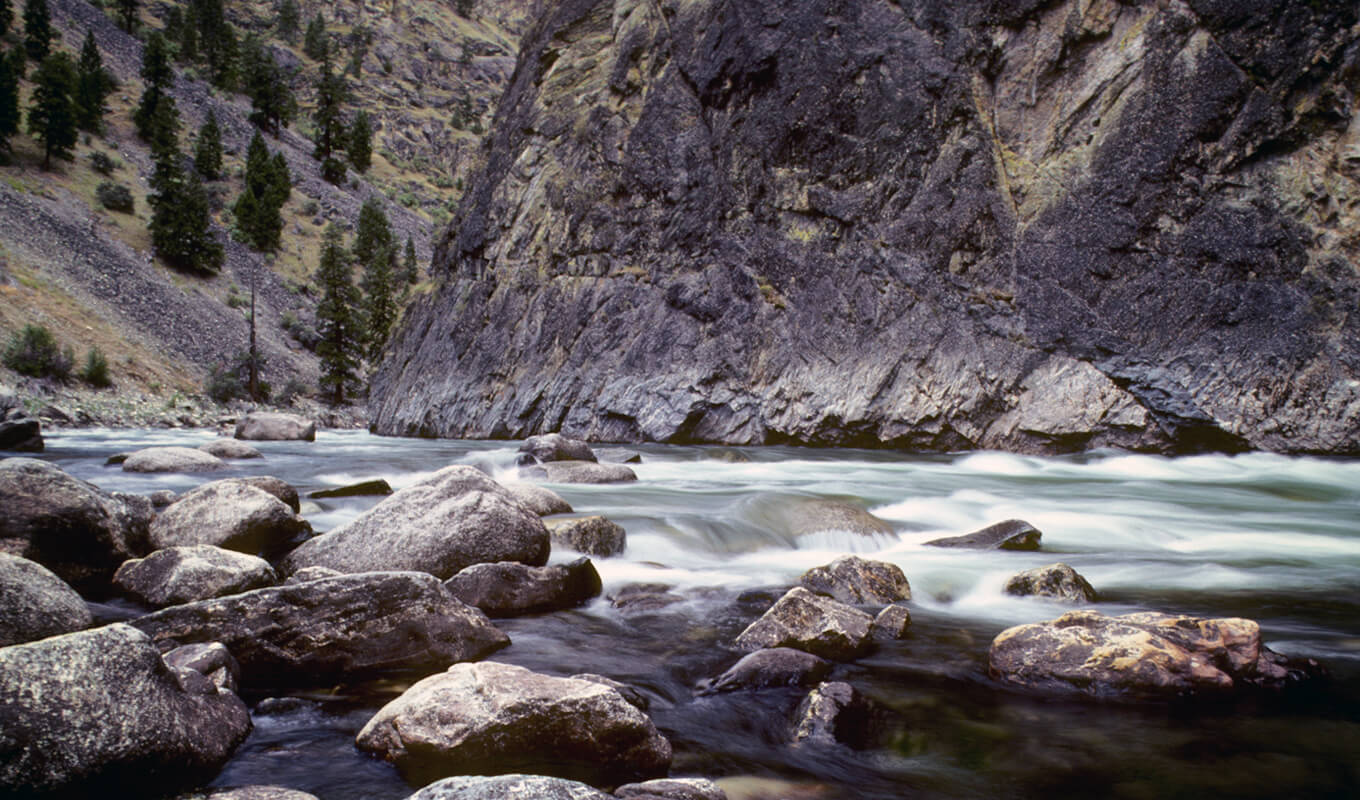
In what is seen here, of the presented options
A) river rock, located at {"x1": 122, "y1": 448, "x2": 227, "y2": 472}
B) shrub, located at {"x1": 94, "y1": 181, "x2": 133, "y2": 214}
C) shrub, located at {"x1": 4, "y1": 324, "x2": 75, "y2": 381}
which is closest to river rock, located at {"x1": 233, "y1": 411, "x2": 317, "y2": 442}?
river rock, located at {"x1": 122, "y1": 448, "x2": 227, "y2": 472}

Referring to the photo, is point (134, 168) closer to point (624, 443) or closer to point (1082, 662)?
point (624, 443)

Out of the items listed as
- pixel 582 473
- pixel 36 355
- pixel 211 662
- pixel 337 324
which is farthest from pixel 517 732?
pixel 337 324

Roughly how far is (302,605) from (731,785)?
101 inches

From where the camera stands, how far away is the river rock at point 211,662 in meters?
3.57

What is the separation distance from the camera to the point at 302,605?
4.15 m

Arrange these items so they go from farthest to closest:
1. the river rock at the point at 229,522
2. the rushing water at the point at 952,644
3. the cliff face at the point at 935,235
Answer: the cliff face at the point at 935,235
the river rock at the point at 229,522
the rushing water at the point at 952,644

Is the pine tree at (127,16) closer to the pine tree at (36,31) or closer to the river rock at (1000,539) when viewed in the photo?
the pine tree at (36,31)

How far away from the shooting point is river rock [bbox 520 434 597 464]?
14.4 m

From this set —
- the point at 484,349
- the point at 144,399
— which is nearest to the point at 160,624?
the point at 484,349

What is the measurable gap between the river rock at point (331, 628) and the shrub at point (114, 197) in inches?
2094

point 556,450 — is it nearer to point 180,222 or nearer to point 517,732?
point 517,732

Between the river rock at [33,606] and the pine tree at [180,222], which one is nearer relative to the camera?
the river rock at [33,606]

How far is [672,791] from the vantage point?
2674 mm

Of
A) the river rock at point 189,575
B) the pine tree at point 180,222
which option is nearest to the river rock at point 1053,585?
the river rock at point 189,575
